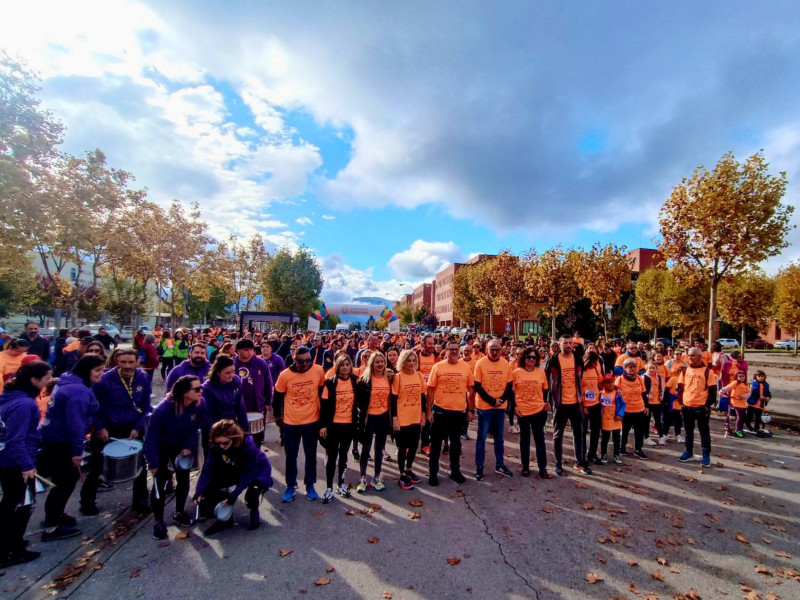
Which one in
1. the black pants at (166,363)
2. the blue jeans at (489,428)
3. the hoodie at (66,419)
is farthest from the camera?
the black pants at (166,363)

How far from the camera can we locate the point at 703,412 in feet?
21.0

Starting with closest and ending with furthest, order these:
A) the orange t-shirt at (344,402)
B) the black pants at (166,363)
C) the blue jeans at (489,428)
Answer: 1. the orange t-shirt at (344,402)
2. the blue jeans at (489,428)
3. the black pants at (166,363)

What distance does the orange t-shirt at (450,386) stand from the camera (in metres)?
5.78

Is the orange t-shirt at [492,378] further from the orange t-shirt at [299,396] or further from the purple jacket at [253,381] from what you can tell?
the purple jacket at [253,381]

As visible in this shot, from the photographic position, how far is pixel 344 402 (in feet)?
17.0

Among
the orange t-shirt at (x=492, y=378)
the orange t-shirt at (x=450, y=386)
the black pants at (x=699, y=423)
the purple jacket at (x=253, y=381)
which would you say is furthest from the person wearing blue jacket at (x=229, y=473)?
the black pants at (x=699, y=423)

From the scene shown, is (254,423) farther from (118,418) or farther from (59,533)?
(59,533)

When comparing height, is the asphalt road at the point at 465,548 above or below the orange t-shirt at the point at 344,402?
below

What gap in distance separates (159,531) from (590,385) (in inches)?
241

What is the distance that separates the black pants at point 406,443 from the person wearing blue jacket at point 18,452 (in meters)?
3.90

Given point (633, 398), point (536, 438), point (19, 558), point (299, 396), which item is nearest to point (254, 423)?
point (299, 396)

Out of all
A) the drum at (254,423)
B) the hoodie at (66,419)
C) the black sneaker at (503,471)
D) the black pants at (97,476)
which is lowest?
the black sneaker at (503,471)

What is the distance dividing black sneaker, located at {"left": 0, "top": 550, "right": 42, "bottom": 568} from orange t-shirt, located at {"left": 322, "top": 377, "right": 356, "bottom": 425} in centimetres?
306

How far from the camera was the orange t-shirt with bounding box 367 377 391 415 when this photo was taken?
5.46 metres
